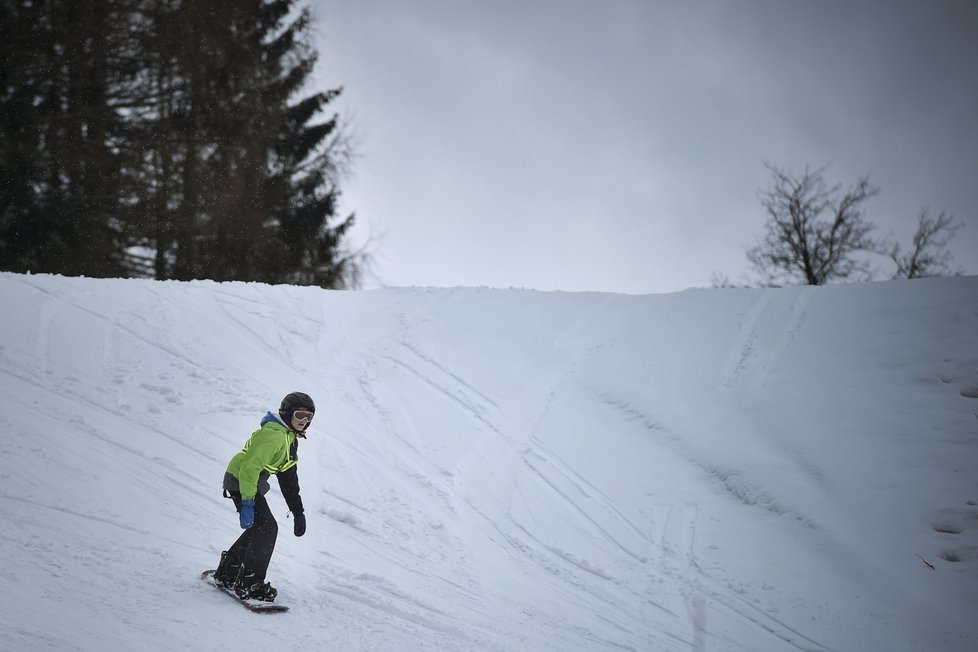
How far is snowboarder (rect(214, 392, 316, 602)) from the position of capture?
4543 mm

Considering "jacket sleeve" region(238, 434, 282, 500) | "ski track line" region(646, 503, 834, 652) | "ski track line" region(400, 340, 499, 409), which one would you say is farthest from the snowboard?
"ski track line" region(400, 340, 499, 409)

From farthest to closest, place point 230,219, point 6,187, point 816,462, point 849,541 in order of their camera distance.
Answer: point 230,219 < point 6,187 < point 816,462 < point 849,541

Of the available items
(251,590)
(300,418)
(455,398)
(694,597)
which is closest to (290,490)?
(300,418)

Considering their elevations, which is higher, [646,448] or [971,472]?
[971,472]

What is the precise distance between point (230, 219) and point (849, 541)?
19.8 metres

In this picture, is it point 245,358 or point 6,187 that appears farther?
point 6,187

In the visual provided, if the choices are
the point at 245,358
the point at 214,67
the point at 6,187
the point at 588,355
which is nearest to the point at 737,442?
the point at 588,355

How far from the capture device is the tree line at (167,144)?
1759cm

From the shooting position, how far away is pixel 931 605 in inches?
249

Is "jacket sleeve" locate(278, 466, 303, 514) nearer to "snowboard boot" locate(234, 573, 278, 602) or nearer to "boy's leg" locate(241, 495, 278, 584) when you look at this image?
"boy's leg" locate(241, 495, 278, 584)

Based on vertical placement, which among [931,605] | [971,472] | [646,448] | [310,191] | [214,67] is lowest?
[931,605]

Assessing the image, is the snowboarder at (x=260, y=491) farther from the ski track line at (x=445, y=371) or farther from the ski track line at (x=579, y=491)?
the ski track line at (x=445, y=371)

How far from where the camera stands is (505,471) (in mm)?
8805

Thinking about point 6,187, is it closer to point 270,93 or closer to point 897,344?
point 270,93
